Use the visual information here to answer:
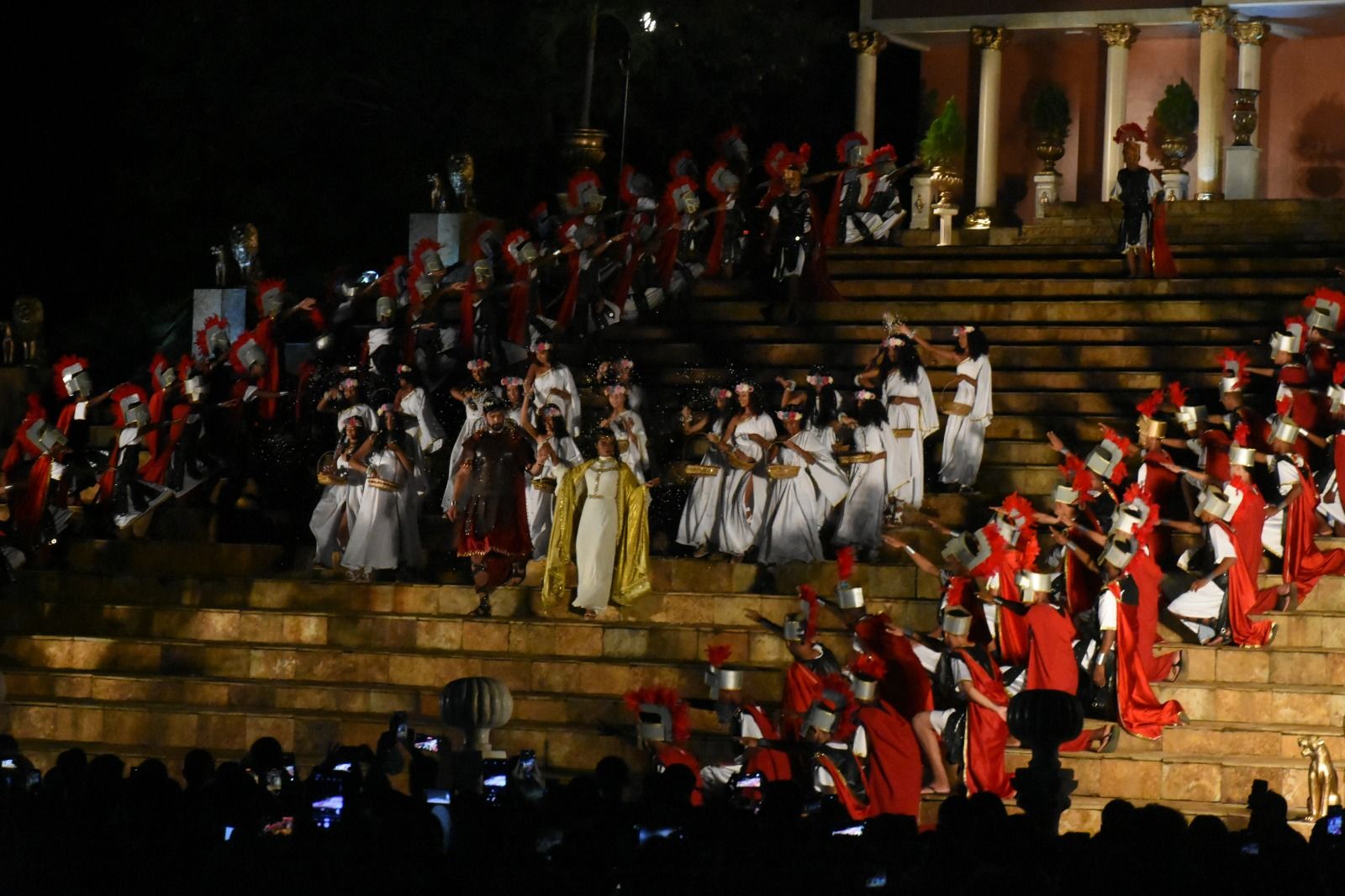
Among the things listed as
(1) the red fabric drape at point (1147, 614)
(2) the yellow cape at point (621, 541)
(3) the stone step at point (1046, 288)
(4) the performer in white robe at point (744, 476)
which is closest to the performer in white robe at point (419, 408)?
(2) the yellow cape at point (621, 541)

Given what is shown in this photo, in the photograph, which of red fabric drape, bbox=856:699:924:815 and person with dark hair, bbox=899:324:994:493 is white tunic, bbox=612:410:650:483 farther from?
red fabric drape, bbox=856:699:924:815

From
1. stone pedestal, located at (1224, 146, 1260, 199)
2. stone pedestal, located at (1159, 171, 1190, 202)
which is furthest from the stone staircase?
stone pedestal, located at (1224, 146, 1260, 199)

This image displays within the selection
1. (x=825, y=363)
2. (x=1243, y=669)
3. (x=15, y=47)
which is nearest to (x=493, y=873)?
(x=1243, y=669)

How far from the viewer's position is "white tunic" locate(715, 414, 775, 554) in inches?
677

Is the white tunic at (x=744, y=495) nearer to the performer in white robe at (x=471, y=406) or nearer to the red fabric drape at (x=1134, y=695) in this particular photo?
the performer in white robe at (x=471, y=406)

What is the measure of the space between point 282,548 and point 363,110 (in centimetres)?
922

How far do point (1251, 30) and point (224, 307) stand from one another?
36.7 feet

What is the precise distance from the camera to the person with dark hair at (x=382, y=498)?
17.2m

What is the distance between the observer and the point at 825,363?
20.3 meters

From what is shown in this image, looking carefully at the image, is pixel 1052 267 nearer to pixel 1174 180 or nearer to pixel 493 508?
pixel 1174 180

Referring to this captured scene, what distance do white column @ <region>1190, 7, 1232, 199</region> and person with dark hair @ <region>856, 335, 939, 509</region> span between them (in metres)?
8.90

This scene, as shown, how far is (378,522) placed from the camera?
56.6ft

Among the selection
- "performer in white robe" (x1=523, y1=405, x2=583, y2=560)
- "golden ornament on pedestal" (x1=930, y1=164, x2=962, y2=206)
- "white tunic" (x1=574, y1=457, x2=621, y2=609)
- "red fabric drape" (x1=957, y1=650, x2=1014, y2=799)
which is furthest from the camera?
"golden ornament on pedestal" (x1=930, y1=164, x2=962, y2=206)

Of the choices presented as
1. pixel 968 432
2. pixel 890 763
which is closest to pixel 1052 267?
pixel 968 432
